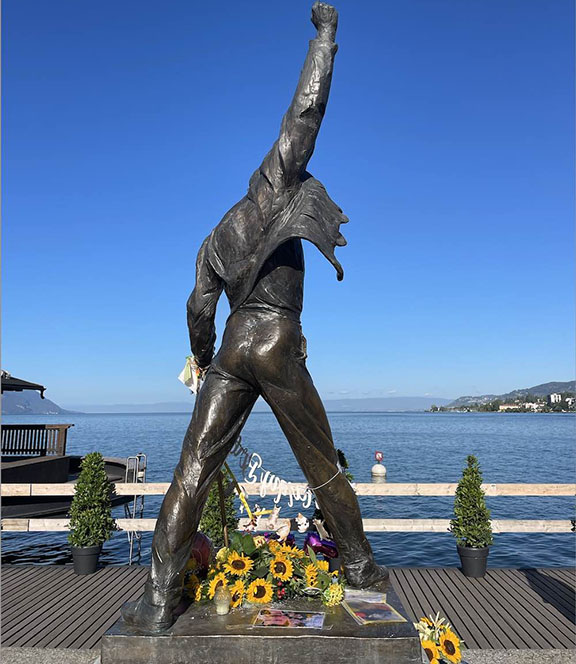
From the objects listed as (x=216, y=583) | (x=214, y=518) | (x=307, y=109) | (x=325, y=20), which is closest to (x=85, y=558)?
(x=214, y=518)

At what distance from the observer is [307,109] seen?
3.91 metres

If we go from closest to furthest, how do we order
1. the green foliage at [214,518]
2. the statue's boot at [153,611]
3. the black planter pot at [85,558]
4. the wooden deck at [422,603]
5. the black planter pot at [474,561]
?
1. the statue's boot at [153,611]
2. the wooden deck at [422,603]
3. the black planter pot at [474,561]
4. the green foliage at [214,518]
5. the black planter pot at [85,558]

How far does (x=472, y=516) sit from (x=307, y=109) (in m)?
6.18

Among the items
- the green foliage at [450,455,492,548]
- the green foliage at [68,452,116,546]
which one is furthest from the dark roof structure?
the green foliage at [450,455,492,548]

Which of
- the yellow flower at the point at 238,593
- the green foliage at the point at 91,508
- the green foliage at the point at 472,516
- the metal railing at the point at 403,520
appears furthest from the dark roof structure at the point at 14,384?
the yellow flower at the point at 238,593

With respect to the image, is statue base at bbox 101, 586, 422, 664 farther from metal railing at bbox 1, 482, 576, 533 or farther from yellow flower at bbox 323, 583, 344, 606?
metal railing at bbox 1, 482, 576, 533

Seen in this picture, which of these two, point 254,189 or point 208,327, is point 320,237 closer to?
point 254,189

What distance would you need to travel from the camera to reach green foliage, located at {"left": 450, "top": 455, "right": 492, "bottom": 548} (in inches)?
310

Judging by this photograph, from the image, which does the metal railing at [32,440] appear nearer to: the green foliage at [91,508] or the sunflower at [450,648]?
the green foliage at [91,508]

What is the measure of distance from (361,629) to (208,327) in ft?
7.65

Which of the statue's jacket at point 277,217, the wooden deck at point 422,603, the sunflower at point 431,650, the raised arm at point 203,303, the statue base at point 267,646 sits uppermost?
the statue's jacket at point 277,217

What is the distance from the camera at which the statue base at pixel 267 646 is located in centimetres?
354

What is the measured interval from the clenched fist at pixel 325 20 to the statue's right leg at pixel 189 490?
2.48m

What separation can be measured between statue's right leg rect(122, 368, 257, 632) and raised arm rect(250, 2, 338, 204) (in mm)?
1477
